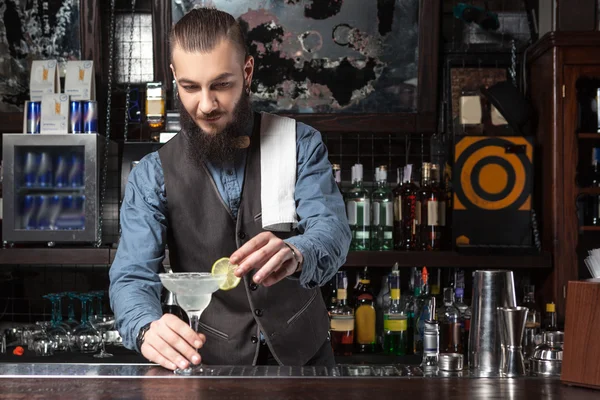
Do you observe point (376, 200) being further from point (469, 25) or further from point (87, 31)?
point (87, 31)

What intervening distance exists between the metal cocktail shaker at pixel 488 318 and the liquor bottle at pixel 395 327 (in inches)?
67.4

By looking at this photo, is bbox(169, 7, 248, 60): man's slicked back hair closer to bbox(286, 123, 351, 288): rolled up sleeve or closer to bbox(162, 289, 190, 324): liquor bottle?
bbox(286, 123, 351, 288): rolled up sleeve

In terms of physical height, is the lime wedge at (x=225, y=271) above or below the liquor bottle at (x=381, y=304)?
above

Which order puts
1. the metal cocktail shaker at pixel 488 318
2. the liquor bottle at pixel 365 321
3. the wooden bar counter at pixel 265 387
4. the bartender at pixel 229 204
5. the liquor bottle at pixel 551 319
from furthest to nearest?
the liquor bottle at pixel 365 321, the liquor bottle at pixel 551 319, the bartender at pixel 229 204, the metal cocktail shaker at pixel 488 318, the wooden bar counter at pixel 265 387

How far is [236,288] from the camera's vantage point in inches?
83.7

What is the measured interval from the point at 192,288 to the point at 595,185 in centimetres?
244

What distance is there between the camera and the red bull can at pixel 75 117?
11.8 ft

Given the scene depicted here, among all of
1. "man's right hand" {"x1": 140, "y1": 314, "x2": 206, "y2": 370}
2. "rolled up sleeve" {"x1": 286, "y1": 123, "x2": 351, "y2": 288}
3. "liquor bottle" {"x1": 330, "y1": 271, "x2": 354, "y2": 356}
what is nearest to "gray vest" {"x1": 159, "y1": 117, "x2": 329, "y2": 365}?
"rolled up sleeve" {"x1": 286, "y1": 123, "x2": 351, "y2": 288}

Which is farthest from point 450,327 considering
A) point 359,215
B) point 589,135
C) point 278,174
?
point 278,174

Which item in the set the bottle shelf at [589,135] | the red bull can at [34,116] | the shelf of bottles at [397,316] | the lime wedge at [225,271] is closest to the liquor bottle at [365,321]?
the shelf of bottles at [397,316]

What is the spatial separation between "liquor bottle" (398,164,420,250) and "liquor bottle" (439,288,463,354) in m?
0.29

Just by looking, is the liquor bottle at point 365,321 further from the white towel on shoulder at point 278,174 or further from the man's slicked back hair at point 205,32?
the man's slicked back hair at point 205,32

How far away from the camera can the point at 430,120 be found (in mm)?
3795

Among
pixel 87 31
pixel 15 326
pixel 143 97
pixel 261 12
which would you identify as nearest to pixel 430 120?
pixel 261 12
